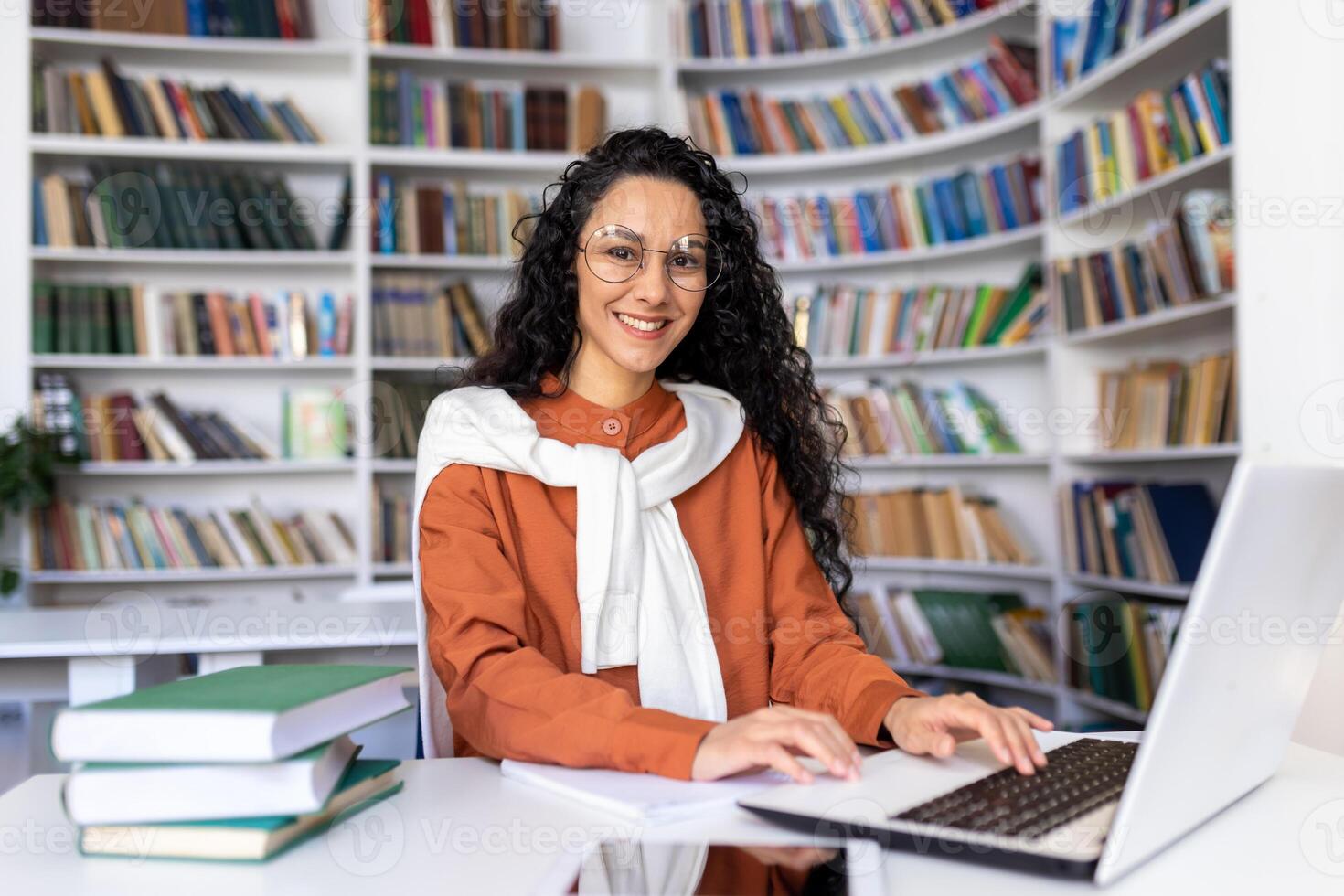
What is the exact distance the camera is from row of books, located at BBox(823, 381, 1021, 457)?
4.01 metres

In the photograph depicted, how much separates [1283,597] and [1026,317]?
318cm

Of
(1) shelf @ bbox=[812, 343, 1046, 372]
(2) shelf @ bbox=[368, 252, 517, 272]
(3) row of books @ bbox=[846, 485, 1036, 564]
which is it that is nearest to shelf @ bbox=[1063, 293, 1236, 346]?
(1) shelf @ bbox=[812, 343, 1046, 372]

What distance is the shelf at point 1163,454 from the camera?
9.71 feet

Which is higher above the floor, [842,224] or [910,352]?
[842,224]

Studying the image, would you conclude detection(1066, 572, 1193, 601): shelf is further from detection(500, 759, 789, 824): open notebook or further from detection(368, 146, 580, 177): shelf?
detection(500, 759, 789, 824): open notebook

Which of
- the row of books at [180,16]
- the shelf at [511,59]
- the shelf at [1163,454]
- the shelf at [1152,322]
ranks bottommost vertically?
the shelf at [1163,454]

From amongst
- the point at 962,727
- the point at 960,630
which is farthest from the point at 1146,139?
the point at 962,727

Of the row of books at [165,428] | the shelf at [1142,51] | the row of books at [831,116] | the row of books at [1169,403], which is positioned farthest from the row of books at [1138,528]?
the row of books at [165,428]

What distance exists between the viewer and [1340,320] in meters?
2.45

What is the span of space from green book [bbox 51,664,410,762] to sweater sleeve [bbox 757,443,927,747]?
547 millimetres

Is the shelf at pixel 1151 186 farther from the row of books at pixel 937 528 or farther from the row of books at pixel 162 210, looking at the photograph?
the row of books at pixel 162 210

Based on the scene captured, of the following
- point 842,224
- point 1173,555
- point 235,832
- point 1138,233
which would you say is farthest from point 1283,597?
point 842,224

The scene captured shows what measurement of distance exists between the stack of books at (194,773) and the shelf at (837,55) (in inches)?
146

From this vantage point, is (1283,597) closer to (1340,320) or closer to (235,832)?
(235,832)
